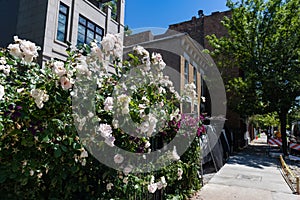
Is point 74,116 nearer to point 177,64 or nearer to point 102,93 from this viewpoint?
point 102,93

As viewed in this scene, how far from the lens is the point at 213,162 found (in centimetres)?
711

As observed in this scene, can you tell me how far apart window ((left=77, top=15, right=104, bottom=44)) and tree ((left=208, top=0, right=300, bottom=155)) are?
27.8ft

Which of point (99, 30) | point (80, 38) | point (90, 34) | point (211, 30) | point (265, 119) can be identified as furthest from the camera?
point (265, 119)

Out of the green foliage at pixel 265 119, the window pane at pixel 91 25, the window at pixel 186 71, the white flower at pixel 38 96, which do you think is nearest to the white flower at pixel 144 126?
the white flower at pixel 38 96

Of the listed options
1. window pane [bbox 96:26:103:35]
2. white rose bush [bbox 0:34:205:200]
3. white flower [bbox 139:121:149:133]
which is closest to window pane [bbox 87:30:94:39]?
window pane [bbox 96:26:103:35]

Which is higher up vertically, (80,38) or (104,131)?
(80,38)

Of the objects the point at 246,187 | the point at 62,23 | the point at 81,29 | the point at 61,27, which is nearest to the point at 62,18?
the point at 62,23

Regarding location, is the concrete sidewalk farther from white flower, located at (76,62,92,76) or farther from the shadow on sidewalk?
white flower, located at (76,62,92,76)

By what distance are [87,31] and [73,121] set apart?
10440mm

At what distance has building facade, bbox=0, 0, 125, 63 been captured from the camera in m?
8.88

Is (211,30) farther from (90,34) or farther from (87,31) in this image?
(87,31)

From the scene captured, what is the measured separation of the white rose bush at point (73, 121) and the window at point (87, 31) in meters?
8.90

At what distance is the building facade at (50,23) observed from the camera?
8875 millimetres

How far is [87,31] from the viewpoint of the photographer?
11.2 metres
